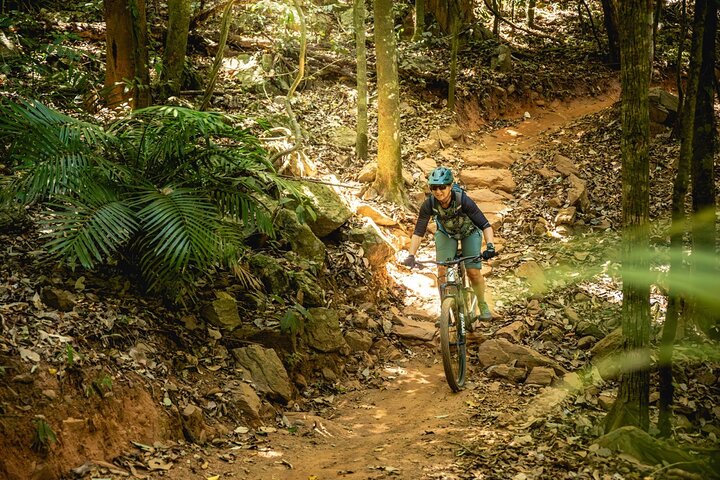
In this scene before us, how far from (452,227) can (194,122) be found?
115 inches

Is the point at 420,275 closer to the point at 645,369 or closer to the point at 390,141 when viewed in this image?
the point at 390,141

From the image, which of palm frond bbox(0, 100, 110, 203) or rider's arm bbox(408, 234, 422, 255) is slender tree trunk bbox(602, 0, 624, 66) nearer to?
rider's arm bbox(408, 234, 422, 255)

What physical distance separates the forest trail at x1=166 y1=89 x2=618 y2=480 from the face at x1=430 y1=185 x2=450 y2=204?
6.89ft

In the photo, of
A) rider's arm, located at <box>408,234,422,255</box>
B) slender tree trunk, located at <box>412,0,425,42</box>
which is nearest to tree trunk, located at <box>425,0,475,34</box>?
slender tree trunk, located at <box>412,0,425,42</box>

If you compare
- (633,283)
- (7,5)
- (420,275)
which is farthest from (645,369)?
(7,5)

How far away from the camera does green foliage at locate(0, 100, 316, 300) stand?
491 centimetres

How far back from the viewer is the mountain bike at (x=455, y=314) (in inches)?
241

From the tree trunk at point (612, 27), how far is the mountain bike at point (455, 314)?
1486 cm

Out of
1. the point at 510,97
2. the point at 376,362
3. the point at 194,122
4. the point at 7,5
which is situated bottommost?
the point at 376,362

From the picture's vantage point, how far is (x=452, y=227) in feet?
21.5

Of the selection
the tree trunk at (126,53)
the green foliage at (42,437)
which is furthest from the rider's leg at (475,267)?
the tree trunk at (126,53)

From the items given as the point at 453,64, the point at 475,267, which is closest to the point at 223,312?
the point at 475,267

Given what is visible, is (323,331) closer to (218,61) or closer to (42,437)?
(42,437)

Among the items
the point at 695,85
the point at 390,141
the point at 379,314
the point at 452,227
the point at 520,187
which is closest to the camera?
the point at 695,85
